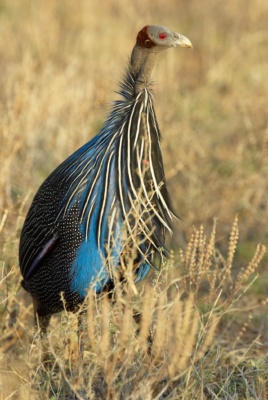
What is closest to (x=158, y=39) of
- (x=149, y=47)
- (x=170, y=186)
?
(x=149, y=47)

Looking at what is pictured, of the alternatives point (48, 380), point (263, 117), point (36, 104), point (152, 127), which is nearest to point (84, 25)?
point (263, 117)

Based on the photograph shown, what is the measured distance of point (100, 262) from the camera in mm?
3131

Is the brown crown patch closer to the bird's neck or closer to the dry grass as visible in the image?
the bird's neck

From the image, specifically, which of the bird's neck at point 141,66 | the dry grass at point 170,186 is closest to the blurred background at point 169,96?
the dry grass at point 170,186

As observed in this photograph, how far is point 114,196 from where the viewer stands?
316 centimetres

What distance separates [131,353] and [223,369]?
2.69 feet

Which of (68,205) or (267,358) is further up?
(68,205)

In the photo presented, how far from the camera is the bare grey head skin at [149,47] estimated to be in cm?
325

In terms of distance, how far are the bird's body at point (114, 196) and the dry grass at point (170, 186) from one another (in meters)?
0.15

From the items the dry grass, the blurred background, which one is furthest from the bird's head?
the dry grass

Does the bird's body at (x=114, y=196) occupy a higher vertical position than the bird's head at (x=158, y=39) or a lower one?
lower

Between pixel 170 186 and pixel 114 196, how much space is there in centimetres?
243

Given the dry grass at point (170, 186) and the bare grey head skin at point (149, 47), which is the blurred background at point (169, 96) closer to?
the dry grass at point (170, 186)

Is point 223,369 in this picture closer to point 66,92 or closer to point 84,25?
point 66,92
